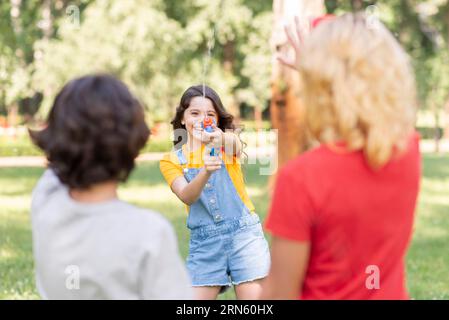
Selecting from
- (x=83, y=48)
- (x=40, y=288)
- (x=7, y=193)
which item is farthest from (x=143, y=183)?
(x=40, y=288)

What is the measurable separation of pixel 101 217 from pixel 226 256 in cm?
182

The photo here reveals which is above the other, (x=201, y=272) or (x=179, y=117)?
(x=179, y=117)

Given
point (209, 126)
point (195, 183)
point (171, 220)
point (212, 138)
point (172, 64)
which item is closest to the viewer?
point (195, 183)

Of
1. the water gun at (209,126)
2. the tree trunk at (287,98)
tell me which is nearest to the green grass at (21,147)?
the tree trunk at (287,98)

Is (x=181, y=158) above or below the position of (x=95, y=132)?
below

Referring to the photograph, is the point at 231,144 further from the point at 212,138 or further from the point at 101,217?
the point at 101,217

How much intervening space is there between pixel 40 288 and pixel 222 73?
91.8ft

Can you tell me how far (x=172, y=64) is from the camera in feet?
82.4

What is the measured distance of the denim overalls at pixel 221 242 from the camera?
3758 millimetres

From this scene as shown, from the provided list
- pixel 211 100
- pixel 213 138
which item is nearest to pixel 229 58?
pixel 211 100

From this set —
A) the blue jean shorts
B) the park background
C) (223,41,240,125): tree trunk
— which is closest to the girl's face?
the blue jean shorts

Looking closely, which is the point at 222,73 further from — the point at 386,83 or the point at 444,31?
the point at 386,83

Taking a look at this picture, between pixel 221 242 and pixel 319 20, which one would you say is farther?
pixel 221 242

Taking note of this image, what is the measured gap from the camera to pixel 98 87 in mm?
2037
